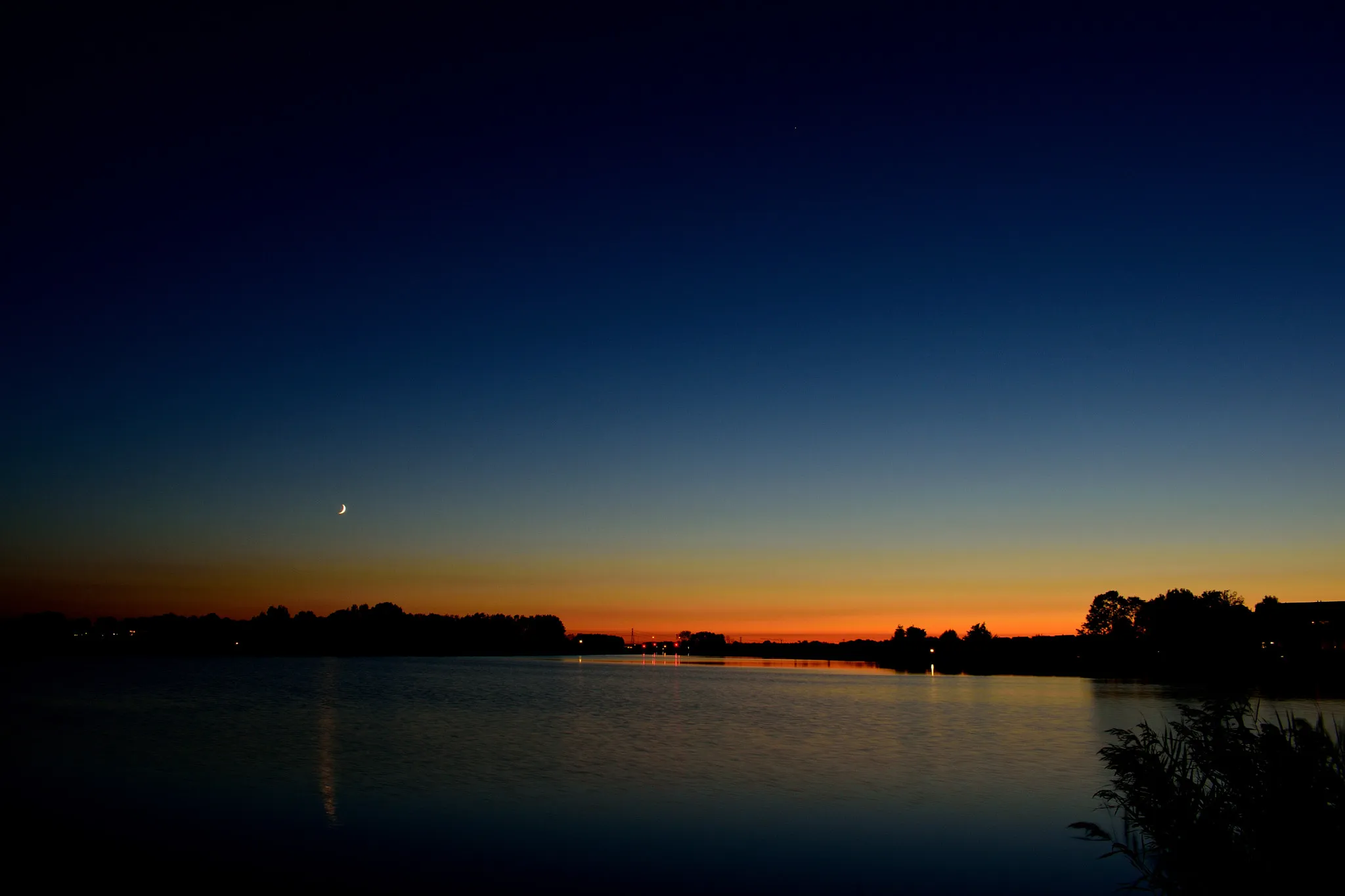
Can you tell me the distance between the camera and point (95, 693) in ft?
286

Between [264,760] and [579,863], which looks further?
[264,760]

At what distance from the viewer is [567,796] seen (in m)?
32.5

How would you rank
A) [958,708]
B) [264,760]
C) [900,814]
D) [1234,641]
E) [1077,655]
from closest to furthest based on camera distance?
[900,814], [264,760], [958,708], [1234,641], [1077,655]

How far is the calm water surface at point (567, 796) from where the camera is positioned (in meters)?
21.9

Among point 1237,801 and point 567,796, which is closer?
point 1237,801

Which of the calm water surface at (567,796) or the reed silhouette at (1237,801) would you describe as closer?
the reed silhouette at (1237,801)

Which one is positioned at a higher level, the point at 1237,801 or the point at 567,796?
the point at 1237,801

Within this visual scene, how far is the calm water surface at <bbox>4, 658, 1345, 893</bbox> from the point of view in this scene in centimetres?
2192

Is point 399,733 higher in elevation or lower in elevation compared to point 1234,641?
lower

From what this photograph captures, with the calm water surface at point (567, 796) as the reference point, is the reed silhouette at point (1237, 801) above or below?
above

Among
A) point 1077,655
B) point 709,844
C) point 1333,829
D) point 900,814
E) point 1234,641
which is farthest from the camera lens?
point 1077,655

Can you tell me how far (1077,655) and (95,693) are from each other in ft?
609

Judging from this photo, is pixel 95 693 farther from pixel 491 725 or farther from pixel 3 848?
pixel 3 848

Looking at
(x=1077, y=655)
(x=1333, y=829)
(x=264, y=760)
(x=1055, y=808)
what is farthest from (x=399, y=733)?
(x=1077, y=655)
